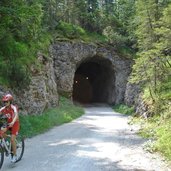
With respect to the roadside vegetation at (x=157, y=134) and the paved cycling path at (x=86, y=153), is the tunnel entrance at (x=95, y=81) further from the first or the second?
the paved cycling path at (x=86, y=153)

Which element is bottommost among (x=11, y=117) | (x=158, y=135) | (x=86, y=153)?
(x=86, y=153)

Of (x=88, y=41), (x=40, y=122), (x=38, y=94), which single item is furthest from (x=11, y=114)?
(x=88, y=41)

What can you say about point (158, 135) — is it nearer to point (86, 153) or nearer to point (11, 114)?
point (86, 153)

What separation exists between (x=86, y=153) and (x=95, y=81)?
122ft

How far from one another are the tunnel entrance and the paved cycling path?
21.3 metres

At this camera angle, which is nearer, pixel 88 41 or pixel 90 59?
pixel 88 41

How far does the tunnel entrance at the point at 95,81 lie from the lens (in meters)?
37.5

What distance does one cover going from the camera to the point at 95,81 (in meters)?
47.8

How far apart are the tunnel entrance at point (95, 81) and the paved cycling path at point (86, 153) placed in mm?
21310

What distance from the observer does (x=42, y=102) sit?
1983cm

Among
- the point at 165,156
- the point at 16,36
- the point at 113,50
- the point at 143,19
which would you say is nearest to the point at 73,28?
the point at 113,50

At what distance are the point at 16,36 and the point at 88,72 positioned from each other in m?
28.9

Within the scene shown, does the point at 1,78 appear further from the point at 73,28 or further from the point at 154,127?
the point at 73,28

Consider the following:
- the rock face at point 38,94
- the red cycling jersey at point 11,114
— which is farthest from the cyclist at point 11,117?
the rock face at point 38,94
